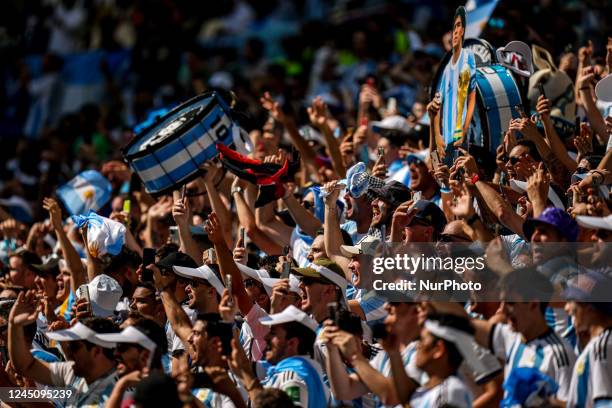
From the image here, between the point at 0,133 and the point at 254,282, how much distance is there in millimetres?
11082

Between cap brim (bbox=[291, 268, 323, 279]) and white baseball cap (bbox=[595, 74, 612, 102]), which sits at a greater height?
white baseball cap (bbox=[595, 74, 612, 102])

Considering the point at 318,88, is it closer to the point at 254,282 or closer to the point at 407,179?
the point at 407,179

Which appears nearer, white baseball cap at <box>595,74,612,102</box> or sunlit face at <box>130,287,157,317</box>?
white baseball cap at <box>595,74,612,102</box>

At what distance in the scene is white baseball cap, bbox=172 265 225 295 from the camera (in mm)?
7914

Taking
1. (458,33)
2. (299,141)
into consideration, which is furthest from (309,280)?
(299,141)

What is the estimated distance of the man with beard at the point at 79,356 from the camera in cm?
721

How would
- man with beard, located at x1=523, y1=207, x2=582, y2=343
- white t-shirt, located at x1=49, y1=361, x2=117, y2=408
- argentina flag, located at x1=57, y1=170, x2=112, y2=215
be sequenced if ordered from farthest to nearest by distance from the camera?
argentina flag, located at x1=57, y1=170, x2=112, y2=215 → white t-shirt, located at x1=49, y1=361, x2=117, y2=408 → man with beard, located at x1=523, y1=207, x2=582, y2=343

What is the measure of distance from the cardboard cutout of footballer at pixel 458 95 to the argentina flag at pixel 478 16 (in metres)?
2.24

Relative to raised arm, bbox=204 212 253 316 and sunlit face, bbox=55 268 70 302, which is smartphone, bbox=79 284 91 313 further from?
sunlit face, bbox=55 268 70 302

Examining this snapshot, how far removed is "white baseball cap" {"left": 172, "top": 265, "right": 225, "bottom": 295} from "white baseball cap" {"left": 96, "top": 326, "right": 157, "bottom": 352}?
2.83ft

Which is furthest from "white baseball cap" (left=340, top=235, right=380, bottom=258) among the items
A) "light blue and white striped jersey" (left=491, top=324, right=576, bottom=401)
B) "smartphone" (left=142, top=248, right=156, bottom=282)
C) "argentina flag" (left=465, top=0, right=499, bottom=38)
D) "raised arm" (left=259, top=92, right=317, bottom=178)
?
"argentina flag" (left=465, top=0, right=499, bottom=38)

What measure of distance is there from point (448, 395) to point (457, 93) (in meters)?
3.55

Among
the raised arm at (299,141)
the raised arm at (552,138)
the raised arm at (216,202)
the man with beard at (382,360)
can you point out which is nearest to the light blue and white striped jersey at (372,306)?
the man with beard at (382,360)

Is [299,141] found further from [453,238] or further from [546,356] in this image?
[546,356]
